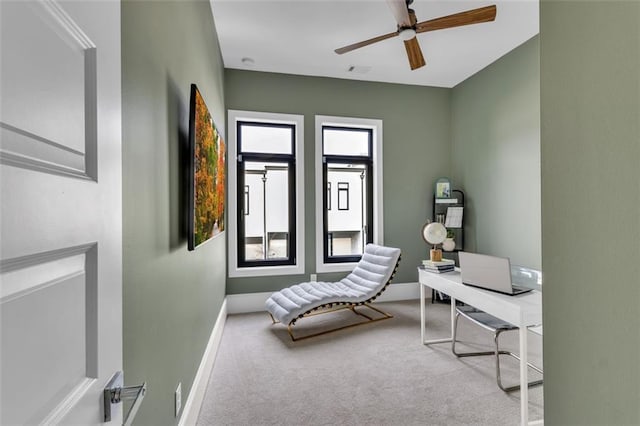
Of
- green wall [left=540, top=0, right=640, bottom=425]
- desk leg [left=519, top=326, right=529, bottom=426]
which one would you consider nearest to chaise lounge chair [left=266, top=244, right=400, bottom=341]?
desk leg [left=519, top=326, right=529, bottom=426]

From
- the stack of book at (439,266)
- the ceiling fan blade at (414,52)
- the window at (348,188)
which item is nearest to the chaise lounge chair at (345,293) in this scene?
the window at (348,188)

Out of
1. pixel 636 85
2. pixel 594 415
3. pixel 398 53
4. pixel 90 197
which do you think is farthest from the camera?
pixel 398 53

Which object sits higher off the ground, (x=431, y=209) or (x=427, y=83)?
(x=427, y=83)

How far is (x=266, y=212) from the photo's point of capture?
166 inches

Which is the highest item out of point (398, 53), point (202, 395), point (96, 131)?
point (398, 53)

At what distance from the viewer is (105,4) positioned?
1.99ft

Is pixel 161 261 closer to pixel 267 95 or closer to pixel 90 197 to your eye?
pixel 90 197

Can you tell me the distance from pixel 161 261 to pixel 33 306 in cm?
99

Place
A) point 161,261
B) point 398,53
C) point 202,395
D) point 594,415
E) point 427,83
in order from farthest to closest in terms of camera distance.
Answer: point 427,83
point 398,53
point 202,395
point 161,261
point 594,415

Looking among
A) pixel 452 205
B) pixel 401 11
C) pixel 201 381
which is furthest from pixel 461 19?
pixel 201 381

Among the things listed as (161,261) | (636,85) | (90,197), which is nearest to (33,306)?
(90,197)

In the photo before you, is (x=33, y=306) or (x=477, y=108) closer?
(x=33, y=306)

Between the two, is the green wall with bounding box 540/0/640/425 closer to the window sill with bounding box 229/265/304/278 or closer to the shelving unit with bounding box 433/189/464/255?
the window sill with bounding box 229/265/304/278

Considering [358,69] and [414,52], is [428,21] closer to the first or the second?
[414,52]
